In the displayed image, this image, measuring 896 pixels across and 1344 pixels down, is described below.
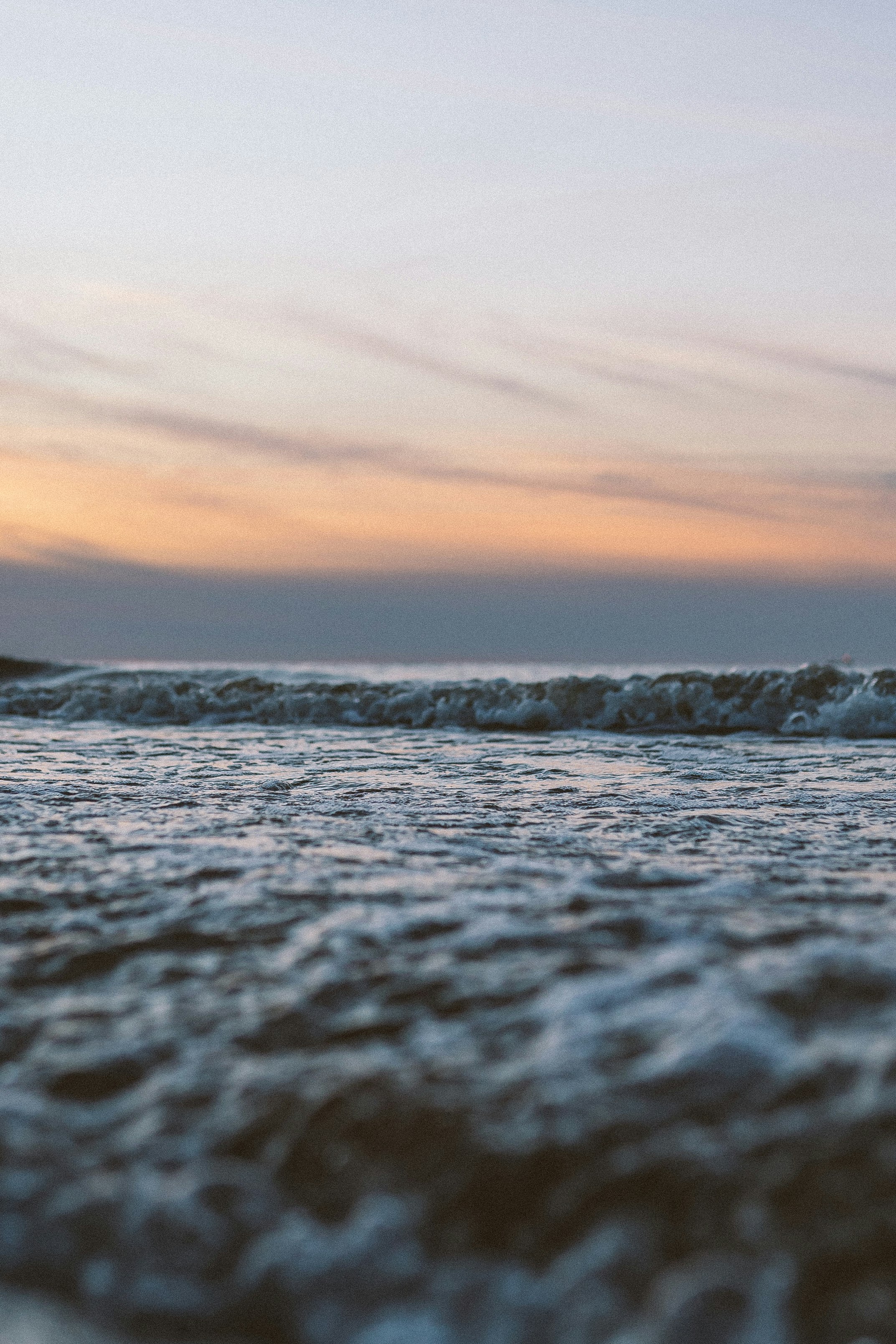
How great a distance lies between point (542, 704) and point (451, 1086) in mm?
10237

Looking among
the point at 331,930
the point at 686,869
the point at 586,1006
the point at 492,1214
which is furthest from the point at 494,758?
the point at 492,1214

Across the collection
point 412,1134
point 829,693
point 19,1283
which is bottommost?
point 19,1283

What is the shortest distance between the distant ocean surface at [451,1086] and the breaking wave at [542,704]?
23.7 ft

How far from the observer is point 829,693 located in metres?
11.6

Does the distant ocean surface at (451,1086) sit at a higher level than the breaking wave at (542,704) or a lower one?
lower

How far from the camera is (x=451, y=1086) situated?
1795 millimetres

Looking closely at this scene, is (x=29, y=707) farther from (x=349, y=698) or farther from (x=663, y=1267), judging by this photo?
(x=663, y=1267)

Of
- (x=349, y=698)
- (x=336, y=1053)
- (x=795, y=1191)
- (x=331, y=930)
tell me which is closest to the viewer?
(x=795, y=1191)

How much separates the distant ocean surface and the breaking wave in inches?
285

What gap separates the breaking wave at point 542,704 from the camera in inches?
438

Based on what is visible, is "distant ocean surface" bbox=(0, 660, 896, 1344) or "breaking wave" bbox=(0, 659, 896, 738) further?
"breaking wave" bbox=(0, 659, 896, 738)

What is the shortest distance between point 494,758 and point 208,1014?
5.80 meters

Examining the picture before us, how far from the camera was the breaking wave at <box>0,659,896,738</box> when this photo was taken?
11.1 m

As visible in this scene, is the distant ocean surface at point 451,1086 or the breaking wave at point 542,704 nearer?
the distant ocean surface at point 451,1086
